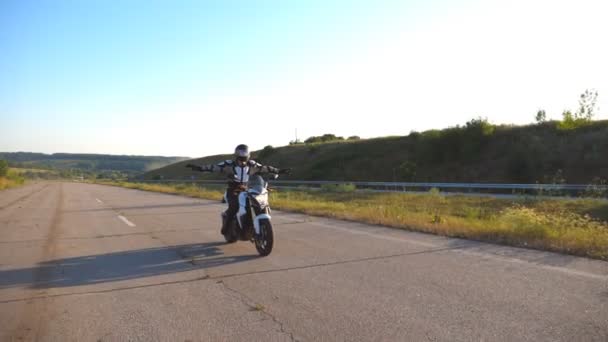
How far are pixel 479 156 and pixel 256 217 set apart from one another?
33.7 m

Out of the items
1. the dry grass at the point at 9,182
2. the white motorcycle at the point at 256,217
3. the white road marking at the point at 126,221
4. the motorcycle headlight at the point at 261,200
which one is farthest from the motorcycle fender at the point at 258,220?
the dry grass at the point at 9,182

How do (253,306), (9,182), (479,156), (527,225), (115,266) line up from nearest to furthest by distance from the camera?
(253,306) < (115,266) < (527,225) < (479,156) < (9,182)

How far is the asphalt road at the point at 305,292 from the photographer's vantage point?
169 inches

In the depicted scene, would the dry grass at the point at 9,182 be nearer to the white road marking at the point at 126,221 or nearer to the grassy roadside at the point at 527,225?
the white road marking at the point at 126,221

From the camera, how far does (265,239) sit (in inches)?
307

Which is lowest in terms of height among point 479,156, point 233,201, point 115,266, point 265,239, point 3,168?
point 115,266

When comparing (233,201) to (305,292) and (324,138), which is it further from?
(324,138)

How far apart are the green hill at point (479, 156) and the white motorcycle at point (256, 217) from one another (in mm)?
19729

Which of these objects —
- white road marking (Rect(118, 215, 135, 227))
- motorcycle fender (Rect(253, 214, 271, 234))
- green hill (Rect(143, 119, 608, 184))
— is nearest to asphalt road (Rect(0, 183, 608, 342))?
motorcycle fender (Rect(253, 214, 271, 234))

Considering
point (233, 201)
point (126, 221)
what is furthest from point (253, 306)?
point (126, 221)

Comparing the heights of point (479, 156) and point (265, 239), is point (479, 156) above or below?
above

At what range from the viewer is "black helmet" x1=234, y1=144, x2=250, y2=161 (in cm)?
852

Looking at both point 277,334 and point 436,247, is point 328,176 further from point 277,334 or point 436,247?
point 277,334

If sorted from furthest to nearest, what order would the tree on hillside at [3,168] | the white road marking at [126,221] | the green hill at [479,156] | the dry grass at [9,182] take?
1. the tree on hillside at [3,168]
2. the dry grass at [9,182]
3. the green hill at [479,156]
4. the white road marking at [126,221]
